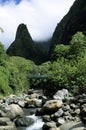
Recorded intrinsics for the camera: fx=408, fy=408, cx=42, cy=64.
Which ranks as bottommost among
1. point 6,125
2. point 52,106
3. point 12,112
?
point 6,125

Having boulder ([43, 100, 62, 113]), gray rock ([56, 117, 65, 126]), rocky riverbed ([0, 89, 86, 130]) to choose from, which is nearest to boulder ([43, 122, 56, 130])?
rocky riverbed ([0, 89, 86, 130])

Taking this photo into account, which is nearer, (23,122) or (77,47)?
(23,122)

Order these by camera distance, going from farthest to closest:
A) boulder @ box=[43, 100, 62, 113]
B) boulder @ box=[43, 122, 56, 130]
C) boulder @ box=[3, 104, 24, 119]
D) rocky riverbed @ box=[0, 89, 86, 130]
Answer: boulder @ box=[3, 104, 24, 119], boulder @ box=[43, 100, 62, 113], boulder @ box=[43, 122, 56, 130], rocky riverbed @ box=[0, 89, 86, 130]

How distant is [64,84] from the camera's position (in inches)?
2506

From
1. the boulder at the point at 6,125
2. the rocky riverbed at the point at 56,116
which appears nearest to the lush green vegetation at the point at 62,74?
the rocky riverbed at the point at 56,116

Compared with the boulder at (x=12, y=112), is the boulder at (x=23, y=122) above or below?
below

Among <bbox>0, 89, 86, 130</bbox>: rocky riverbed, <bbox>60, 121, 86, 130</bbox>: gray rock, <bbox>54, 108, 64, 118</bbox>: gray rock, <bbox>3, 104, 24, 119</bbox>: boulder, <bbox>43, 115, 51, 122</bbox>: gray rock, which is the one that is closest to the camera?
<bbox>60, 121, 86, 130</bbox>: gray rock

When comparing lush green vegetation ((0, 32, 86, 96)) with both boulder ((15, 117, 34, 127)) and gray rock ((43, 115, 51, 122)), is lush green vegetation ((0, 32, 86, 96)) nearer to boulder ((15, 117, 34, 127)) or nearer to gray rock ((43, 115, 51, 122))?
gray rock ((43, 115, 51, 122))

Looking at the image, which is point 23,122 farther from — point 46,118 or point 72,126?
point 72,126

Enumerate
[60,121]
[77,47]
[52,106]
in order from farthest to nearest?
[77,47]
[52,106]
[60,121]

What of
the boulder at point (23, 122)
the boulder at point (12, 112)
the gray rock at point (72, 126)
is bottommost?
the gray rock at point (72, 126)

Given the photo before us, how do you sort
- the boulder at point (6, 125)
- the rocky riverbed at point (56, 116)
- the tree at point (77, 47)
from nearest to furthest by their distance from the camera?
1. the rocky riverbed at point (56, 116)
2. the boulder at point (6, 125)
3. the tree at point (77, 47)

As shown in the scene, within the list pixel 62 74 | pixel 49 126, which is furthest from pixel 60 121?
pixel 62 74

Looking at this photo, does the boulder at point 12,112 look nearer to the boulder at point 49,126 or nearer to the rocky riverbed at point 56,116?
the rocky riverbed at point 56,116
